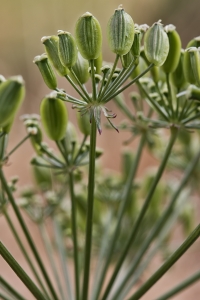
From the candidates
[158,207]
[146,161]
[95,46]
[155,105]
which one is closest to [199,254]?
[146,161]

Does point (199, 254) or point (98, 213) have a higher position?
point (98, 213)

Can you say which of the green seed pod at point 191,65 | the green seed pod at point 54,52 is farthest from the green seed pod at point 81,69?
the green seed pod at point 191,65

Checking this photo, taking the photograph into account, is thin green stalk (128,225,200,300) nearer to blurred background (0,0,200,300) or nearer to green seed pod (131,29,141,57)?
green seed pod (131,29,141,57)

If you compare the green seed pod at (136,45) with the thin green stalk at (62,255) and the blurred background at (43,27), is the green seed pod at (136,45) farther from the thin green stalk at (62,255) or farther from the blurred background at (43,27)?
the blurred background at (43,27)

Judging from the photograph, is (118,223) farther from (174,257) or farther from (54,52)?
(54,52)

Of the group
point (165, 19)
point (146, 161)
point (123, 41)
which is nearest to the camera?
point (123, 41)

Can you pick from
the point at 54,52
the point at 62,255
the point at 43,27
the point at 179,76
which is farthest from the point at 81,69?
the point at 43,27

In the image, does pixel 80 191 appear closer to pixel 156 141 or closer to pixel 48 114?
pixel 156 141
